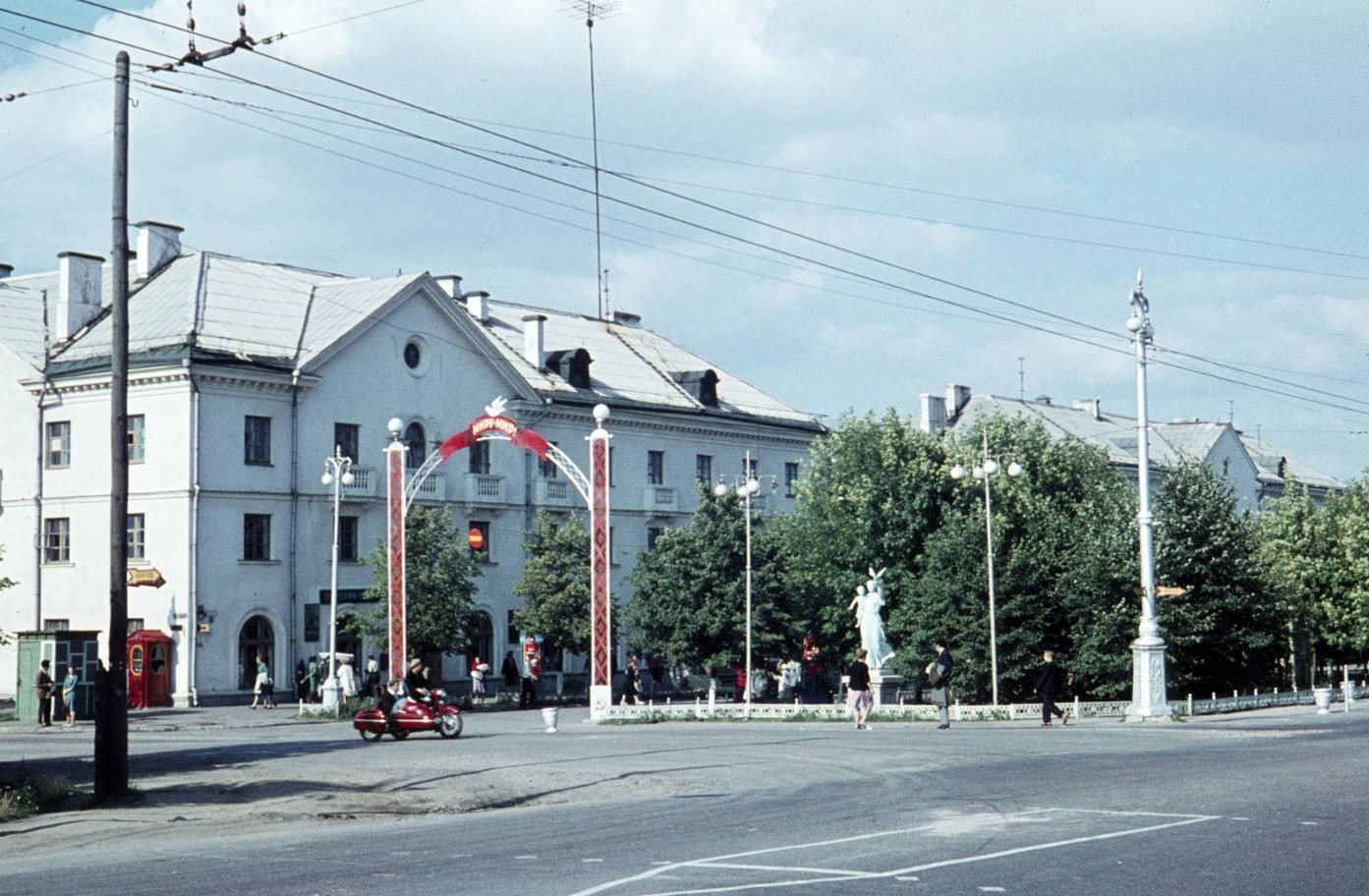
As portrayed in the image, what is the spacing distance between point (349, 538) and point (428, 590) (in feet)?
18.3

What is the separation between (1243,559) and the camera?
39906 mm

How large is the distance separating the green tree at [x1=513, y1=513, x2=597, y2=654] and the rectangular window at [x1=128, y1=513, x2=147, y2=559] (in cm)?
1176

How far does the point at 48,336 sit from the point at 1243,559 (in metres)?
37.6

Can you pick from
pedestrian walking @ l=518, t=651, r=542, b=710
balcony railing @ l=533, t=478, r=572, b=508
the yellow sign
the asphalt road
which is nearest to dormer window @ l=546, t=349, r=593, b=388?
balcony railing @ l=533, t=478, r=572, b=508

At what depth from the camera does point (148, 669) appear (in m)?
47.8

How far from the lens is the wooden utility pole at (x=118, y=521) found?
60.1 ft

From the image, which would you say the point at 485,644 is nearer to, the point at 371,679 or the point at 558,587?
the point at 558,587

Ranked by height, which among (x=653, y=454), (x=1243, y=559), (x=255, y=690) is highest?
(x=653, y=454)

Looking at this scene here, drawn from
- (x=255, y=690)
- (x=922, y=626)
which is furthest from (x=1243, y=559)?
(x=255, y=690)

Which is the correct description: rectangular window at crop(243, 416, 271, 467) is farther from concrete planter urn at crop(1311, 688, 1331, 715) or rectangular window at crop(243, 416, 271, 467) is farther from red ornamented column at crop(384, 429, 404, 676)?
concrete planter urn at crop(1311, 688, 1331, 715)

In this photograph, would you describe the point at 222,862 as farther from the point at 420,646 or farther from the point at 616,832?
the point at 420,646

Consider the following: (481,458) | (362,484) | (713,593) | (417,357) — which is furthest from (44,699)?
(481,458)

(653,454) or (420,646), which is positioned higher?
(653,454)

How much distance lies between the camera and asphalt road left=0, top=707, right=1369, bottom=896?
11.7 meters
